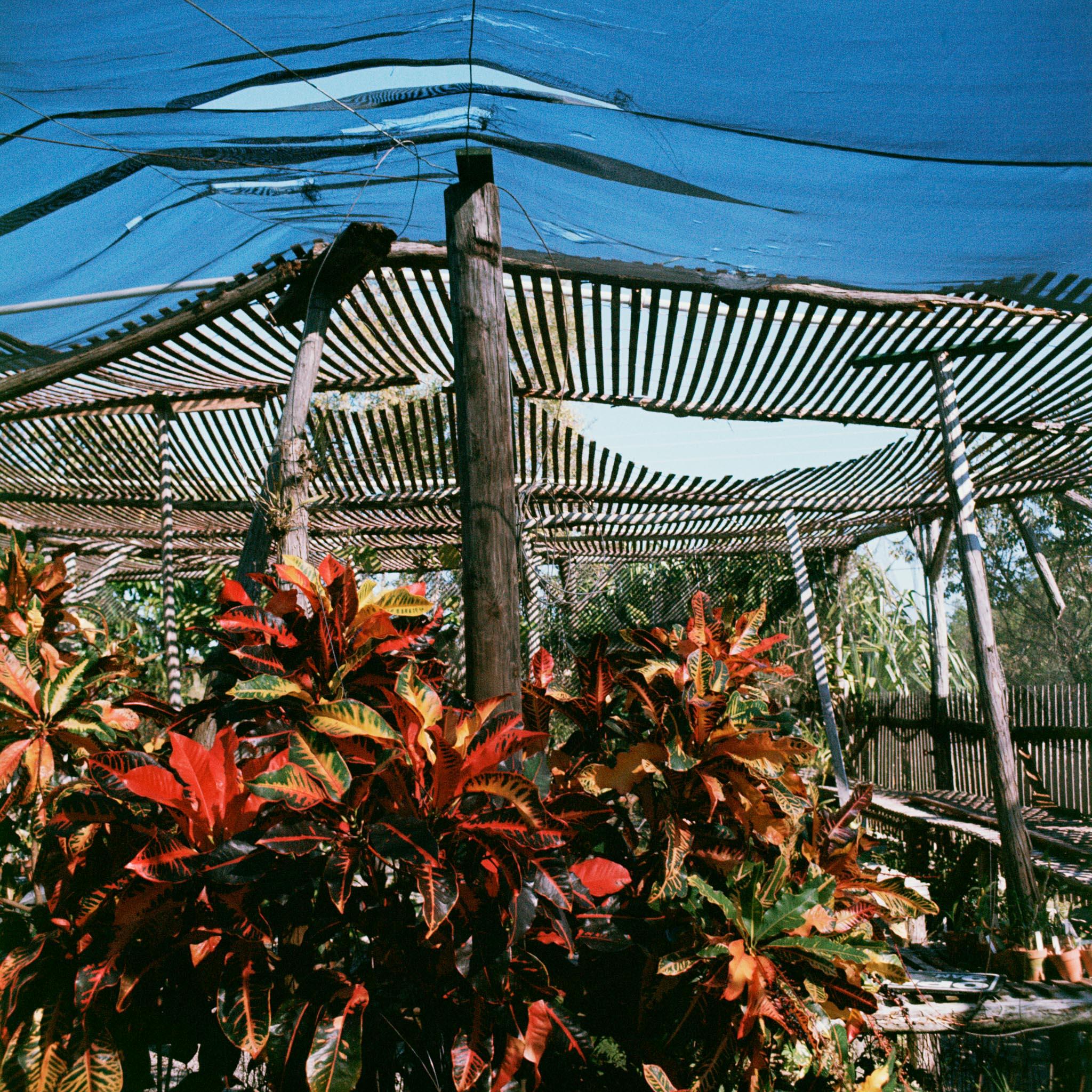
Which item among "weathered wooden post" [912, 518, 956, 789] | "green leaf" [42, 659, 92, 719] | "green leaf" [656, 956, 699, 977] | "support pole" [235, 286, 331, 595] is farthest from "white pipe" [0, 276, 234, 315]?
"weathered wooden post" [912, 518, 956, 789]

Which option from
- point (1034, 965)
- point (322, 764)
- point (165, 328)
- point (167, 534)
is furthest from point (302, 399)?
point (1034, 965)

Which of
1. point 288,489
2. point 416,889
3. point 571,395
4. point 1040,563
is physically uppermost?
point 571,395

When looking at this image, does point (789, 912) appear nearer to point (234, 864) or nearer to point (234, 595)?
point (234, 864)

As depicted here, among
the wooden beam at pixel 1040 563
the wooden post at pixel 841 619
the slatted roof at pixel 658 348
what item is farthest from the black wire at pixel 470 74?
the wooden beam at pixel 1040 563

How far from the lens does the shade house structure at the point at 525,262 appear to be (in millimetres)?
1794

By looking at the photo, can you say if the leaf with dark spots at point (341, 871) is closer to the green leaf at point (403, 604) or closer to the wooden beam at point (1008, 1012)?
the green leaf at point (403, 604)

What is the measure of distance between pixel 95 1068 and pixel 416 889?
52cm

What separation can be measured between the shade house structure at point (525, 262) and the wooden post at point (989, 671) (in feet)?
0.07

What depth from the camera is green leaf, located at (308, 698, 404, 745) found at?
113cm

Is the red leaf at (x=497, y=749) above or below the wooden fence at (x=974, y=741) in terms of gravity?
above

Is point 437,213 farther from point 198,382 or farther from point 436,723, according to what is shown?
point 436,723

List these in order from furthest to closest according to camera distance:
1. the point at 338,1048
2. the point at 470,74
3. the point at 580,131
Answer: the point at 580,131 → the point at 470,74 → the point at 338,1048

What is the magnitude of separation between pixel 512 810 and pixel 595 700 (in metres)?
0.48

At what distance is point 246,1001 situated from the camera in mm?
1078
